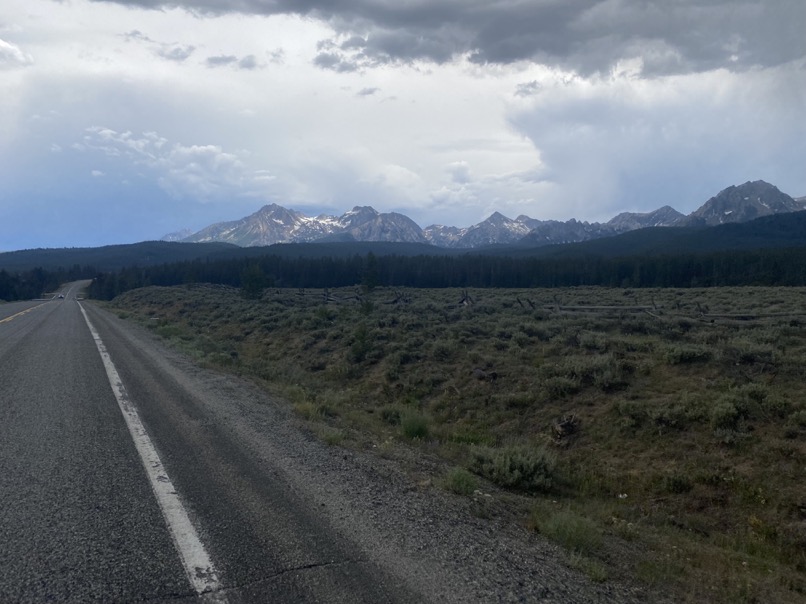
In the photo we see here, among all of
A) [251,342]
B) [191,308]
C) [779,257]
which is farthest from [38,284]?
[779,257]

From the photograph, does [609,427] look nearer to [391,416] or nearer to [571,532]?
[391,416]

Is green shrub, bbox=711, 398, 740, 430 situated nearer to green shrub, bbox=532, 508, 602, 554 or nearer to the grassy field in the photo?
the grassy field

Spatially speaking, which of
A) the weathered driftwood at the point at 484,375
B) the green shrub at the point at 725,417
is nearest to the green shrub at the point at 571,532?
the green shrub at the point at 725,417

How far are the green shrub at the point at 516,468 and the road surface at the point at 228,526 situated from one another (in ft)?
5.43

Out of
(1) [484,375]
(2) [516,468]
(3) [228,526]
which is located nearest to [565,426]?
(1) [484,375]

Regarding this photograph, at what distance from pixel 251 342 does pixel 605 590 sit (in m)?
24.7

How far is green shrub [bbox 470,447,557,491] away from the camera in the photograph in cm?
825

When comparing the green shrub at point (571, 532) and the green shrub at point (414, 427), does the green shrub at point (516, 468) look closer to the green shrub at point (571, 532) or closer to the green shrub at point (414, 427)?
the green shrub at point (571, 532)

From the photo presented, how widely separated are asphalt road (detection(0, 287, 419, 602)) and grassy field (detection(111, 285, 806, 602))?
1978 mm

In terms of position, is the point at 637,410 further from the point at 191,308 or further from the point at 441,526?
the point at 191,308

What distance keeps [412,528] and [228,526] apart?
66.4 inches

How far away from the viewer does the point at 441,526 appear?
571cm

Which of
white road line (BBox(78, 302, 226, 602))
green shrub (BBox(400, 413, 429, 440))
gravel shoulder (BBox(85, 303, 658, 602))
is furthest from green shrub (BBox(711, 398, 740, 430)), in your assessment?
white road line (BBox(78, 302, 226, 602))

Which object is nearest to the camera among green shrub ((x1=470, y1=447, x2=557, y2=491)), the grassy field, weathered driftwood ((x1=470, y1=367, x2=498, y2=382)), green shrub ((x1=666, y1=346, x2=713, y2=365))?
the grassy field
